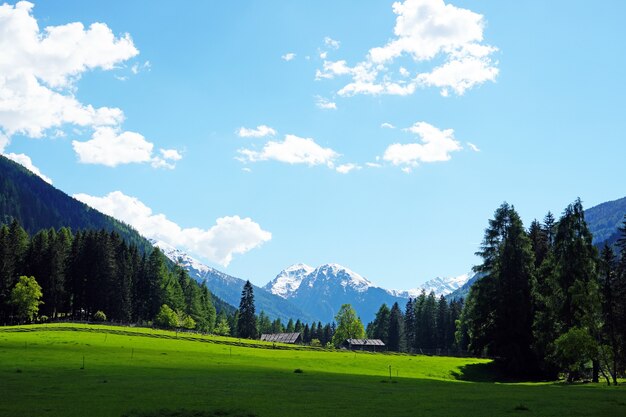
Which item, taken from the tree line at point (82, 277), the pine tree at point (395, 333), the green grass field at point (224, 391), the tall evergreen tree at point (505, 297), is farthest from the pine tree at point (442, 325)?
the green grass field at point (224, 391)

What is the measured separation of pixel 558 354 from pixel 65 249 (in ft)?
383

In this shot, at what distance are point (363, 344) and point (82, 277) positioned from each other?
276 feet

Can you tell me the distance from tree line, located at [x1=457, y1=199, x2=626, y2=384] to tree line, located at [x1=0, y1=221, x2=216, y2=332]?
83101mm

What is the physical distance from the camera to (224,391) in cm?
3500

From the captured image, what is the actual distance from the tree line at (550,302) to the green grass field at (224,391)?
7.63 m

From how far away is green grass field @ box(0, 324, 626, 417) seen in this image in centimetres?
2700

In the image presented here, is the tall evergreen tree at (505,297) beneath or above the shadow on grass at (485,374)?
above

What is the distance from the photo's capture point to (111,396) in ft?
101

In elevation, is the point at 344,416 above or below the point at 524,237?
below

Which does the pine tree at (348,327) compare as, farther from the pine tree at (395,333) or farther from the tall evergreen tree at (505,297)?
the tall evergreen tree at (505,297)

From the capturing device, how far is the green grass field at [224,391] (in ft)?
88.6

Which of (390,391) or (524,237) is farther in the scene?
(524,237)

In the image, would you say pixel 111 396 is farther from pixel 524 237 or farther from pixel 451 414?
pixel 524 237

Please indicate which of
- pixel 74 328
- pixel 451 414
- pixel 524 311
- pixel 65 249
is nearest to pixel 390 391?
pixel 451 414
